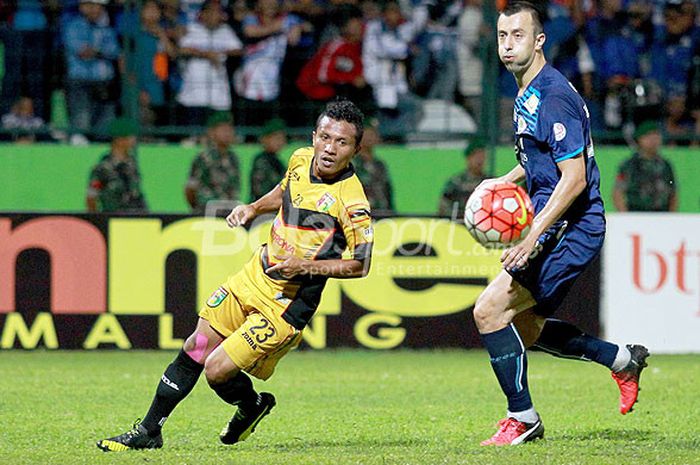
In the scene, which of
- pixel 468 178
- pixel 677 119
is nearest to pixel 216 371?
pixel 468 178

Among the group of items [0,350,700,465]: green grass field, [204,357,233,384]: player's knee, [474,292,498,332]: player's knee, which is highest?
[474,292,498,332]: player's knee

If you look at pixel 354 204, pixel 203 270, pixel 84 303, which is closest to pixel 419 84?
pixel 203 270

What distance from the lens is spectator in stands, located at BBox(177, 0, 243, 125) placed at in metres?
14.5

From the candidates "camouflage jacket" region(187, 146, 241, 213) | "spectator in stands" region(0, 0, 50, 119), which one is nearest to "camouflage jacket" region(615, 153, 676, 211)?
"camouflage jacket" region(187, 146, 241, 213)

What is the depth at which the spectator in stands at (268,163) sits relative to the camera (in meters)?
13.8

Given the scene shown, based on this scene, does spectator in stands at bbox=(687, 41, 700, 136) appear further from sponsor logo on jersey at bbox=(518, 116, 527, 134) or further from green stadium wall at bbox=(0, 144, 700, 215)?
sponsor logo on jersey at bbox=(518, 116, 527, 134)

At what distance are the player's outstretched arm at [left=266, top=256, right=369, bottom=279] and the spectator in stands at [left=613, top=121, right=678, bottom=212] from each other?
26.8 ft

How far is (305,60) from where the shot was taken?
14.5 m

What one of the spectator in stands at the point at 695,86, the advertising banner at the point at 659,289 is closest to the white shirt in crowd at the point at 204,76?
the advertising banner at the point at 659,289

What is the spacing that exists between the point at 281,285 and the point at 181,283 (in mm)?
5541

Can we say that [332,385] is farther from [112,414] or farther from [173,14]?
[173,14]

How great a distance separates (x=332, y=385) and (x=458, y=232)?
2881mm

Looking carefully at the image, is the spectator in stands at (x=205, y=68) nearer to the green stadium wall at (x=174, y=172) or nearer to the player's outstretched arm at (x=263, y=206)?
the green stadium wall at (x=174, y=172)

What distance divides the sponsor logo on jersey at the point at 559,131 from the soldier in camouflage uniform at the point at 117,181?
301 inches
